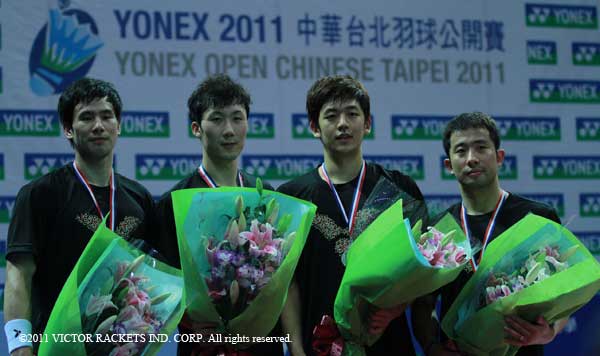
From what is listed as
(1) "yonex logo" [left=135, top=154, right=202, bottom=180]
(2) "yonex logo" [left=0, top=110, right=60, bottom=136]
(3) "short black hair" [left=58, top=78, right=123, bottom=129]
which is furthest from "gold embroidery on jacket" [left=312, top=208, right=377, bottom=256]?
(2) "yonex logo" [left=0, top=110, right=60, bottom=136]

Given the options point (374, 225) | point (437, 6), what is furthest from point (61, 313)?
point (437, 6)

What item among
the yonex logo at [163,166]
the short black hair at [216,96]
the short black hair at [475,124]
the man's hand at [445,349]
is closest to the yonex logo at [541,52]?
the yonex logo at [163,166]

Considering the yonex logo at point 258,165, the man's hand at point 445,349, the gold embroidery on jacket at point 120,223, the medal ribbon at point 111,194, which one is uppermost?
the yonex logo at point 258,165

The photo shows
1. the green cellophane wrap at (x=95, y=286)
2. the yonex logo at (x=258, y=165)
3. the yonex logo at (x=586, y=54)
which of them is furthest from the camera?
the yonex logo at (x=586, y=54)

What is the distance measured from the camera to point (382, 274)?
7.70 ft

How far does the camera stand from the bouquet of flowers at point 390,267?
2.31 m

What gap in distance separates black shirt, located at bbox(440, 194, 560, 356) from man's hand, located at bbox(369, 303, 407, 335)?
39 cm

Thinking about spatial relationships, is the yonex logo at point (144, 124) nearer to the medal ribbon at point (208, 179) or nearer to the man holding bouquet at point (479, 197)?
the medal ribbon at point (208, 179)

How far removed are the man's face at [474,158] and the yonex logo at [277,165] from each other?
2186mm

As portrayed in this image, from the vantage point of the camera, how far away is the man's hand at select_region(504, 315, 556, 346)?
253 centimetres

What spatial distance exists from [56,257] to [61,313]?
1.95ft

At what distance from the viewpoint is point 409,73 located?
5551 mm

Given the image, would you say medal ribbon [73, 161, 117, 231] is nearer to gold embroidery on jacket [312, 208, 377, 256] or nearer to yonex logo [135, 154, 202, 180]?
gold embroidery on jacket [312, 208, 377, 256]

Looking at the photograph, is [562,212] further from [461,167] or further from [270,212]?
[270,212]
